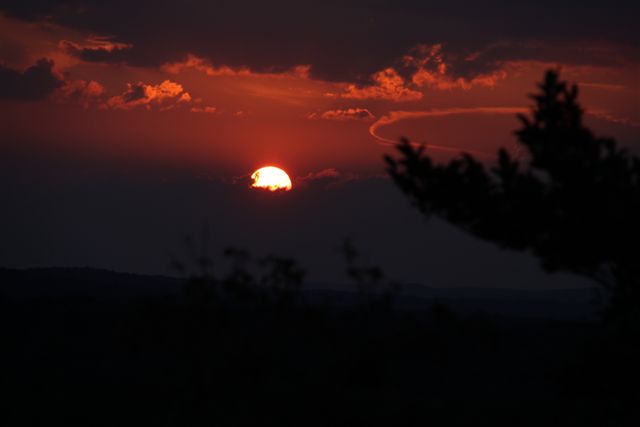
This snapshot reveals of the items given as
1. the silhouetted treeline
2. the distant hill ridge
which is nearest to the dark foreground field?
the silhouetted treeline

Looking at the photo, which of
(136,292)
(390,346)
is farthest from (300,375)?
(136,292)

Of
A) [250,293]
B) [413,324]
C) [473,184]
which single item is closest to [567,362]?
[473,184]

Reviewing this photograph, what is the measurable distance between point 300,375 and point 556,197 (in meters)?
5.41

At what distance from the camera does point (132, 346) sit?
44.2ft

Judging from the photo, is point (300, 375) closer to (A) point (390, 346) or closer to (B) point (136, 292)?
(A) point (390, 346)

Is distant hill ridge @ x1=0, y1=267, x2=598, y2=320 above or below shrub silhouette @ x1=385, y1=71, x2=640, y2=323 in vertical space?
below

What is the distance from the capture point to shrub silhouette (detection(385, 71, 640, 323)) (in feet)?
49.2

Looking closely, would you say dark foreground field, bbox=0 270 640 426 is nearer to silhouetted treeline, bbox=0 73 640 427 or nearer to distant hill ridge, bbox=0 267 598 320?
silhouetted treeline, bbox=0 73 640 427

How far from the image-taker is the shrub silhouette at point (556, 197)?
15000 mm

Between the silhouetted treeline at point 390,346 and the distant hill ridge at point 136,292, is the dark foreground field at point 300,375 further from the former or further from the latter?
the distant hill ridge at point 136,292

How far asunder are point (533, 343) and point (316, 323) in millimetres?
12347

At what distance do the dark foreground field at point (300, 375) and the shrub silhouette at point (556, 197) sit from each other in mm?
2195

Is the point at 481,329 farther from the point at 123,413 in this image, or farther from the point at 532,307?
the point at 532,307

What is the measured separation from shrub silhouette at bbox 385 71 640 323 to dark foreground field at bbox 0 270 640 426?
219 centimetres
